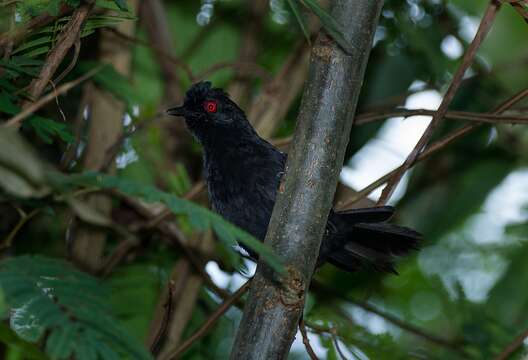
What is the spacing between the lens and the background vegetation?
3.20 m

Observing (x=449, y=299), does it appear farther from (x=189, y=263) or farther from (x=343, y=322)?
(x=189, y=263)

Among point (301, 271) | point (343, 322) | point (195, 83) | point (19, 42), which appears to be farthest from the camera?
point (195, 83)

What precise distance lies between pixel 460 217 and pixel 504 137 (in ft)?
2.17

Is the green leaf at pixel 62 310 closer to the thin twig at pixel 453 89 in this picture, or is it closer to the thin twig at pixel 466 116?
the thin twig at pixel 453 89

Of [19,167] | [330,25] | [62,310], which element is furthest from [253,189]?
[19,167]

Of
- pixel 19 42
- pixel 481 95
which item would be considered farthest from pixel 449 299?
pixel 19 42

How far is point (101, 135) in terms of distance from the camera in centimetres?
438

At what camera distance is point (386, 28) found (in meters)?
5.10

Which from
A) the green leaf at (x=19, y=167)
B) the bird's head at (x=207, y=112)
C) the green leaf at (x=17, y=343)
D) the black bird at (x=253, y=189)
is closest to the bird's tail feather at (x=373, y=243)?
the black bird at (x=253, y=189)

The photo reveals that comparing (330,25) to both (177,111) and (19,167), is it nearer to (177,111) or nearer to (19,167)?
(19,167)

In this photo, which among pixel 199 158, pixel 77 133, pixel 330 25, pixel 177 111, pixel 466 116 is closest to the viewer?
pixel 330 25

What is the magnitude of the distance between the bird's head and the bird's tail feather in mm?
798

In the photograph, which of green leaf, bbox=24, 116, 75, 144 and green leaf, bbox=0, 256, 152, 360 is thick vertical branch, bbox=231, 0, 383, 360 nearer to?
green leaf, bbox=0, 256, 152, 360

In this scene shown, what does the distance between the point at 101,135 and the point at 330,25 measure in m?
2.42
